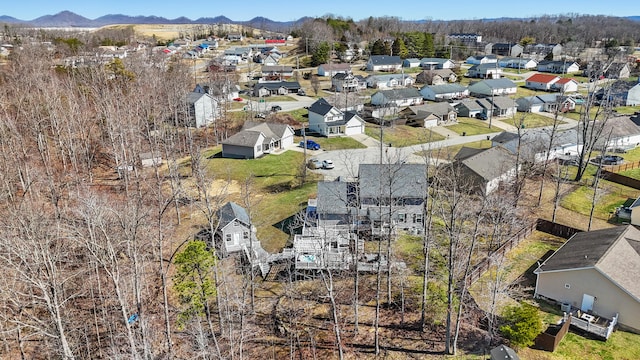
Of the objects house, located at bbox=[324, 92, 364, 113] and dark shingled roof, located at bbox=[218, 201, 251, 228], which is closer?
dark shingled roof, located at bbox=[218, 201, 251, 228]

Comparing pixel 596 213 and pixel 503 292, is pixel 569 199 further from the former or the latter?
pixel 503 292

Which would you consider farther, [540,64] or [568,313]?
[540,64]

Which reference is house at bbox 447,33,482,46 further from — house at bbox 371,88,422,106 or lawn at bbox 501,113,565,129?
lawn at bbox 501,113,565,129

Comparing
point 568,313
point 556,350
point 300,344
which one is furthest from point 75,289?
point 568,313

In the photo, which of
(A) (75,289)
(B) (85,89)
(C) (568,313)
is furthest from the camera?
(B) (85,89)

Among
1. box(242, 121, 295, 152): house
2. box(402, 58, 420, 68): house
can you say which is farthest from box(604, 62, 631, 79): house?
box(242, 121, 295, 152): house
